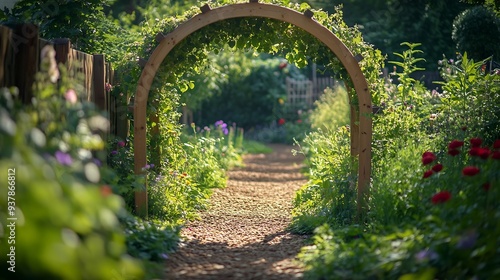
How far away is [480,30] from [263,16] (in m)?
4.70

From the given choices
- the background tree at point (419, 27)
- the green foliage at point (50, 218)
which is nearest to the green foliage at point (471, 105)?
the green foliage at point (50, 218)

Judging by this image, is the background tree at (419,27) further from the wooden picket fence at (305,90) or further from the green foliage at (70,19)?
the green foliage at (70,19)

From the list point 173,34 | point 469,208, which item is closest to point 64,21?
point 173,34

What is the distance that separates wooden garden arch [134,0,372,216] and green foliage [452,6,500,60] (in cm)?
407

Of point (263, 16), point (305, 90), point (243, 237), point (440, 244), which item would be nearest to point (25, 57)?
point (263, 16)

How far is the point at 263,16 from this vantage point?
666cm

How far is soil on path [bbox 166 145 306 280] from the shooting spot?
5.00 metres

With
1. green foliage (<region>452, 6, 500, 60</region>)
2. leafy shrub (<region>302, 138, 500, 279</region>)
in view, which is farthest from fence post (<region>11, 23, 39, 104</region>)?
green foliage (<region>452, 6, 500, 60</region>)

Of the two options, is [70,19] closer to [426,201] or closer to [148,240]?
[148,240]

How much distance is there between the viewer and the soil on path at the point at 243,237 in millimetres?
4996

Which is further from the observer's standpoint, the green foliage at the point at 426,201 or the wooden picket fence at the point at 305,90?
the wooden picket fence at the point at 305,90

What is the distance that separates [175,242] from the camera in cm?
573

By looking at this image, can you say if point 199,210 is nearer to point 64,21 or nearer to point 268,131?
point 64,21

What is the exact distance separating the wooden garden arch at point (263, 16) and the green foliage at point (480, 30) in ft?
13.4
